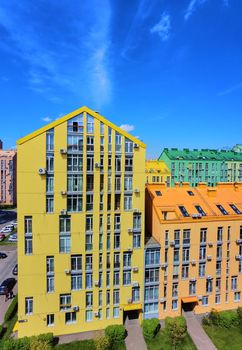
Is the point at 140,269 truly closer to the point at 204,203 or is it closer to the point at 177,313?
the point at 177,313

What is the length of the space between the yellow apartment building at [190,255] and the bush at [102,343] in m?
7.37

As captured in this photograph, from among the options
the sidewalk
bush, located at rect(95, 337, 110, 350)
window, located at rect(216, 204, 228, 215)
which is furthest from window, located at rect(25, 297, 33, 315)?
window, located at rect(216, 204, 228, 215)

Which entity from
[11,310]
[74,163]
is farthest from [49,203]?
[11,310]

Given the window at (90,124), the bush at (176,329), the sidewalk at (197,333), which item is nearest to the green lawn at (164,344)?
the bush at (176,329)

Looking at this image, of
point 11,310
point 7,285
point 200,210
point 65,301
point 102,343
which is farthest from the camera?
point 7,285

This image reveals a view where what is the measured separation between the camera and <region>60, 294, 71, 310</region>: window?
31.5 meters

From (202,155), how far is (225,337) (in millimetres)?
63459

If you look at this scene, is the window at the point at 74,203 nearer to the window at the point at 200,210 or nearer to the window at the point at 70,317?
the window at the point at 70,317

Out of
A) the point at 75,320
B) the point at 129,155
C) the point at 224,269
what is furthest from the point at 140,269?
the point at 129,155

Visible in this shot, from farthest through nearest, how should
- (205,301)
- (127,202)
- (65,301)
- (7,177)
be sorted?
(7,177)
(205,301)
(127,202)
(65,301)

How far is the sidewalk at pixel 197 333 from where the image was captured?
30.7 m

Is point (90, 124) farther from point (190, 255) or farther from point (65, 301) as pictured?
point (190, 255)

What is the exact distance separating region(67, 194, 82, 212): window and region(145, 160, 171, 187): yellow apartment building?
46.7m

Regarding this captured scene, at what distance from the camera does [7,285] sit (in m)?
41.2
